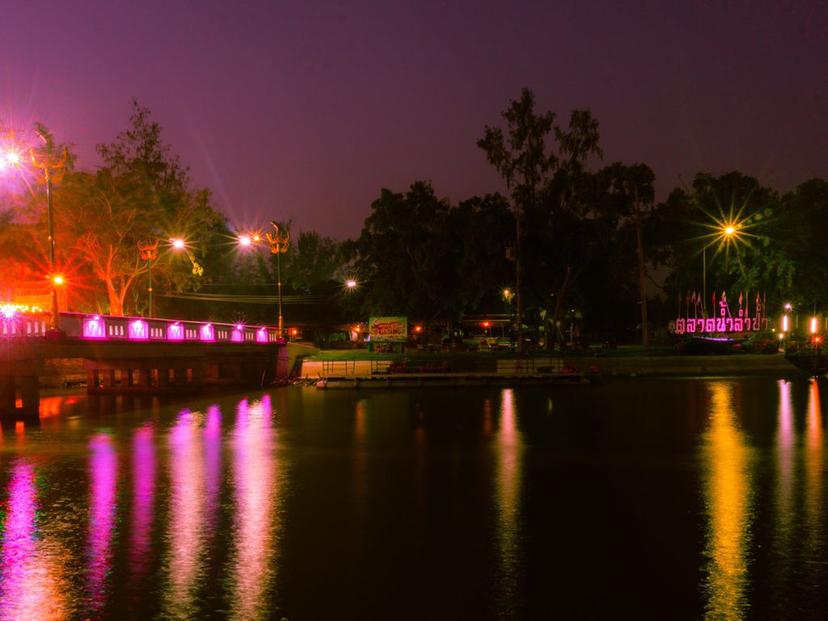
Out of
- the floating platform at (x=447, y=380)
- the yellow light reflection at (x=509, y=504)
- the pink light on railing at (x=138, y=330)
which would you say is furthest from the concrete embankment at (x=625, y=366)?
the yellow light reflection at (x=509, y=504)

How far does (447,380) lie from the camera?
41.2 meters

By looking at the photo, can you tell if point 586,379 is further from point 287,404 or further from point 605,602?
point 605,602

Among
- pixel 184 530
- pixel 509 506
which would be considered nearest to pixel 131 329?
pixel 184 530

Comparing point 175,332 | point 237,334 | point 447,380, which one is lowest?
point 447,380

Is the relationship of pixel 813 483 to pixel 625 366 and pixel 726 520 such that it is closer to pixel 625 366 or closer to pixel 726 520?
pixel 726 520

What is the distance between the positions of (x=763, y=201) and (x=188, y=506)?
67029mm

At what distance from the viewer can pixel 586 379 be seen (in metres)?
40.2

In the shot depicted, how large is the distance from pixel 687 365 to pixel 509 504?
38548mm

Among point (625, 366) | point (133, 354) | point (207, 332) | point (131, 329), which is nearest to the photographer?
point (131, 329)

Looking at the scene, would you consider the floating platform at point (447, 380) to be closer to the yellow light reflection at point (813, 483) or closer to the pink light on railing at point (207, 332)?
the pink light on railing at point (207, 332)

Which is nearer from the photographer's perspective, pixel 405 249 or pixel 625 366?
pixel 625 366

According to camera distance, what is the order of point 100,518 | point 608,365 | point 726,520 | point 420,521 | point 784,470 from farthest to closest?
1. point 608,365
2. point 784,470
3. point 100,518
4. point 420,521
5. point 726,520

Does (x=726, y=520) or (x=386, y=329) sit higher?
(x=386, y=329)

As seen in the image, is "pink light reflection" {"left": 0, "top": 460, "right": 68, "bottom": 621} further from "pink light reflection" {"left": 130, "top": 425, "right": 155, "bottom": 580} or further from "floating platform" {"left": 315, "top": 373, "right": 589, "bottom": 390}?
"floating platform" {"left": 315, "top": 373, "right": 589, "bottom": 390}
